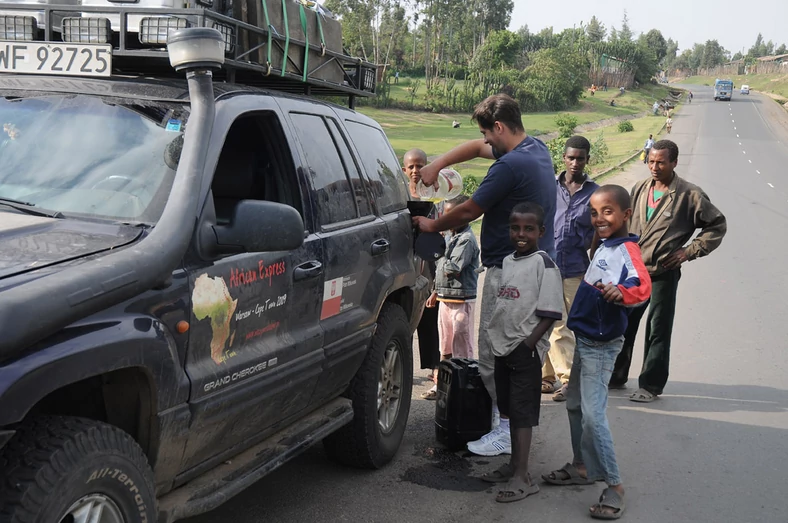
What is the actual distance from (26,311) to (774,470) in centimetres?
459

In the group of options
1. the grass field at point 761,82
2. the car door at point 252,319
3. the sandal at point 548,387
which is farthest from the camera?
the grass field at point 761,82

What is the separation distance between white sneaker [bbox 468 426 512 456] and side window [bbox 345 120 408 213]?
5.23 feet

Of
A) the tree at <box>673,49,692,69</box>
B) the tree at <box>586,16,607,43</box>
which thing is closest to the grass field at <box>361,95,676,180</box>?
the tree at <box>586,16,607,43</box>

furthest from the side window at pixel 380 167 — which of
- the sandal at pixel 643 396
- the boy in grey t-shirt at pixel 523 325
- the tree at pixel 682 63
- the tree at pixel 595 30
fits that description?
the tree at pixel 682 63

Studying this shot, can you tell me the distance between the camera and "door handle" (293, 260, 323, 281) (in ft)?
12.3

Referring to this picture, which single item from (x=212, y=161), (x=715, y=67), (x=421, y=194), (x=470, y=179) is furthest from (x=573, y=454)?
(x=715, y=67)

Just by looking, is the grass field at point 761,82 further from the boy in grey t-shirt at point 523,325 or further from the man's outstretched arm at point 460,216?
the boy in grey t-shirt at point 523,325

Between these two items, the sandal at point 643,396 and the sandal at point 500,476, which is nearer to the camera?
the sandal at point 500,476

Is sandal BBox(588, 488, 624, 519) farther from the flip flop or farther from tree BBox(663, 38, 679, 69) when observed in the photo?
tree BBox(663, 38, 679, 69)

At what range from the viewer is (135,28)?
12.9 feet

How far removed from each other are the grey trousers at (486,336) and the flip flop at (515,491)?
668 millimetres

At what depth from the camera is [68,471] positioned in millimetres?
2414

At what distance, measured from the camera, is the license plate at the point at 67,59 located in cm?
353

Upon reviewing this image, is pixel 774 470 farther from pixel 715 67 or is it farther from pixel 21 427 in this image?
pixel 715 67
